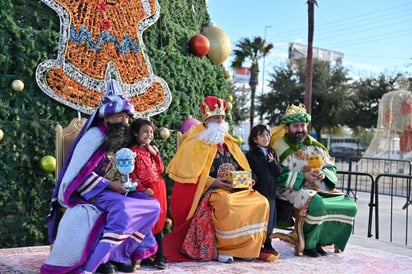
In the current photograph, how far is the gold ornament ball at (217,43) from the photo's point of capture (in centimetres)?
761

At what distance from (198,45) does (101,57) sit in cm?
147

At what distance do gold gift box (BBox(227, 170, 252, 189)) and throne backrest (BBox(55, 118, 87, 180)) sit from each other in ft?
A: 5.59

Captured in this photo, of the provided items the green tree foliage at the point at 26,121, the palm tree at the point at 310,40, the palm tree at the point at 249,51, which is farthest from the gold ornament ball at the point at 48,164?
the palm tree at the point at 249,51

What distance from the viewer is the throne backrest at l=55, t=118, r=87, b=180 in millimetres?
5363

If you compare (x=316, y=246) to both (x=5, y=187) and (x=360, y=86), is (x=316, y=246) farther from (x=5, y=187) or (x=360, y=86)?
(x=360, y=86)

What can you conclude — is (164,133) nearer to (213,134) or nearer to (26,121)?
(213,134)

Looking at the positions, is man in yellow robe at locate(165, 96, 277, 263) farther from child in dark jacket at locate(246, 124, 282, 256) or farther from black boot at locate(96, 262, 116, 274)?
black boot at locate(96, 262, 116, 274)

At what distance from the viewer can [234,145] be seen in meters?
5.98

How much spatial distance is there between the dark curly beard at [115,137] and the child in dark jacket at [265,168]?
5.23 feet

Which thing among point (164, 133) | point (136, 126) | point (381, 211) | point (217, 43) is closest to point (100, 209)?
point (136, 126)

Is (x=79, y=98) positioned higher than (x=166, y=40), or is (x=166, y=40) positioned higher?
(x=166, y=40)

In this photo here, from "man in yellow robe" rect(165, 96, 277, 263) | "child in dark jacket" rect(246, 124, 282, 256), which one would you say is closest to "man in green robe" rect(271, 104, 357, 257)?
"child in dark jacket" rect(246, 124, 282, 256)

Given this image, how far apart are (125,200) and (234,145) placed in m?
1.72

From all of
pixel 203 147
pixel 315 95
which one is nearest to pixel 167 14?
pixel 203 147
